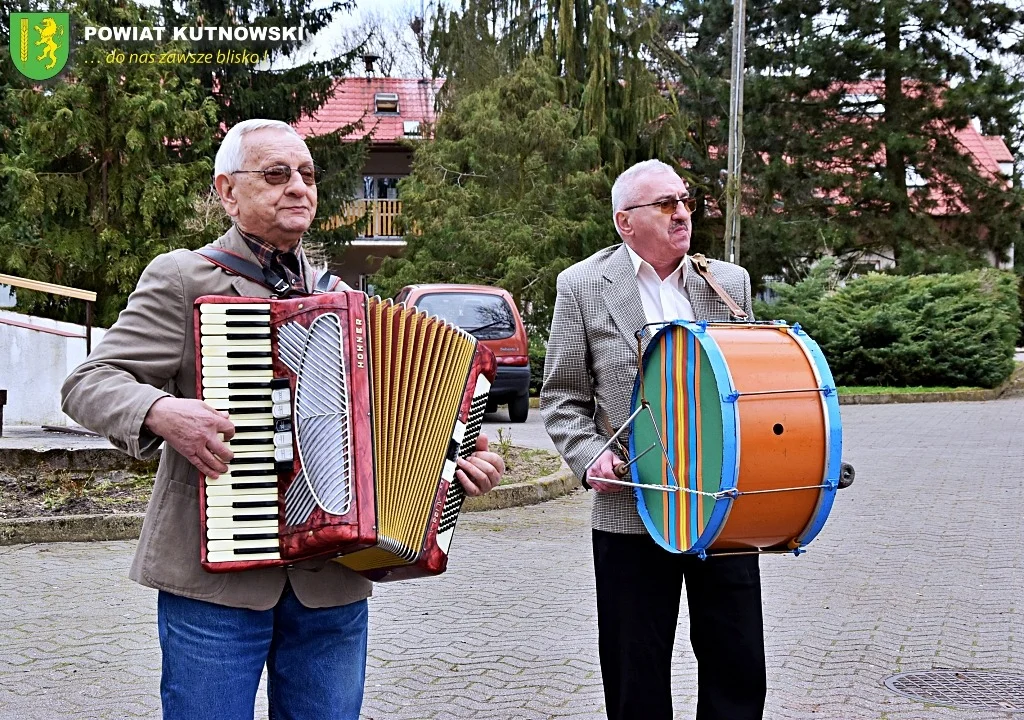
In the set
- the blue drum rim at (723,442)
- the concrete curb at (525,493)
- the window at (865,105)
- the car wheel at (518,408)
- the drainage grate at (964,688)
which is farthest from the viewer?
the window at (865,105)

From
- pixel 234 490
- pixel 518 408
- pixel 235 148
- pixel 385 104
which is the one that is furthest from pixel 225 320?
pixel 385 104

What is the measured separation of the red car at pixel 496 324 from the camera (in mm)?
16812

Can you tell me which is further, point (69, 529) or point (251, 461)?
point (69, 529)

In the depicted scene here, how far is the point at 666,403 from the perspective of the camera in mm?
3512

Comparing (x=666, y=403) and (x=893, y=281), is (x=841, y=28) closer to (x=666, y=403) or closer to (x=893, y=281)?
(x=893, y=281)

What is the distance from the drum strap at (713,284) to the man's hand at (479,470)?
957 millimetres

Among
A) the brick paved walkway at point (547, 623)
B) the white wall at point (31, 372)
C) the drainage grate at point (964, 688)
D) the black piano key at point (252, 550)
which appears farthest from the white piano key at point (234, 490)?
the white wall at point (31, 372)

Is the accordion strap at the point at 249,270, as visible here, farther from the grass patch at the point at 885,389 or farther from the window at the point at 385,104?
the window at the point at 385,104

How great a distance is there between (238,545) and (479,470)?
0.71 metres

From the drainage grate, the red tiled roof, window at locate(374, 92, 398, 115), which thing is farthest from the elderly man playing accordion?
window at locate(374, 92, 398, 115)

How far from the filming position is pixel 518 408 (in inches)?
688

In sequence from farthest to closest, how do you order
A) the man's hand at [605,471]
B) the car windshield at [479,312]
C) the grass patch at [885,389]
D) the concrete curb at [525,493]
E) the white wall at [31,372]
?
1. the grass patch at [885,389]
2. the car windshield at [479,312]
3. the white wall at [31,372]
4. the concrete curb at [525,493]
5. the man's hand at [605,471]

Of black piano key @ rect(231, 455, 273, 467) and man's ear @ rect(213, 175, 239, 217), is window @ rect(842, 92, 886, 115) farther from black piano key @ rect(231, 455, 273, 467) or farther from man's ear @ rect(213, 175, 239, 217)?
black piano key @ rect(231, 455, 273, 467)

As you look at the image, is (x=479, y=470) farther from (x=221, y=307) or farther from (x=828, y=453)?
(x=828, y=453)
